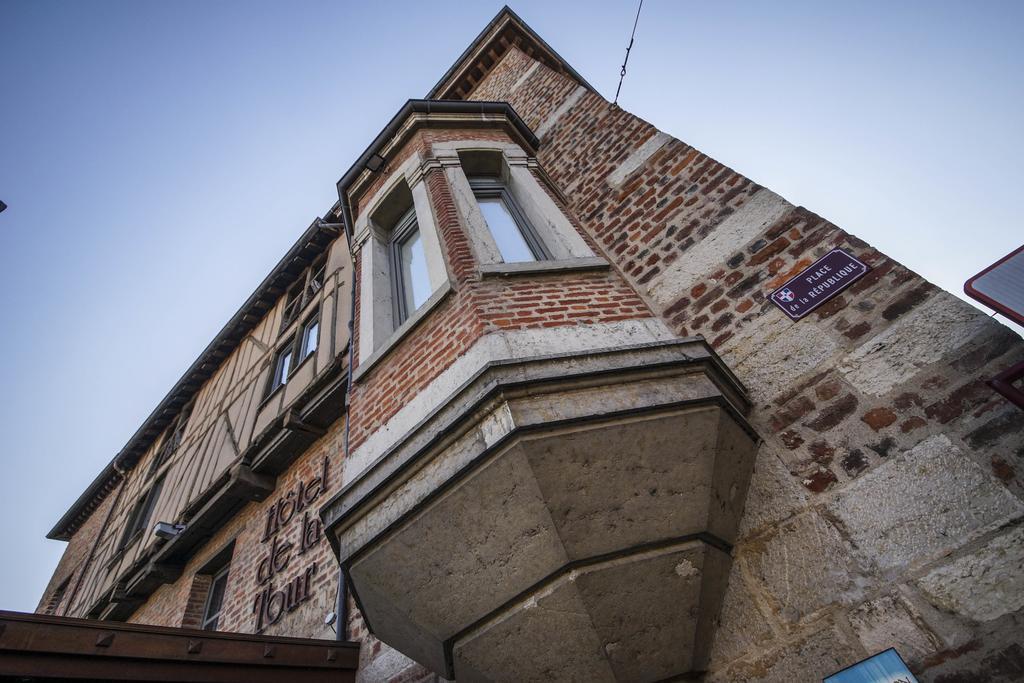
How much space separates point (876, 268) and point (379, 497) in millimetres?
2965

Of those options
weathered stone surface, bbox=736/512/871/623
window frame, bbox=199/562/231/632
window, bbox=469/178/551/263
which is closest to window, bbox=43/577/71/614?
window frame, bbox=199/562/231/632

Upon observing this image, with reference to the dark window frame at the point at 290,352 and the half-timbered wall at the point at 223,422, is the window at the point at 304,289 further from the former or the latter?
the dark window frame at the point at 290,352

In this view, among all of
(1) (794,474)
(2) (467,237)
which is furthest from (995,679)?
(2) (467,237)

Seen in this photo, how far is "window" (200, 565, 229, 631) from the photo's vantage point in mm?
6383

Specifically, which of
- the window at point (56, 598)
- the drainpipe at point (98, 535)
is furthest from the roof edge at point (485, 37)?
the window at point (56, 598)

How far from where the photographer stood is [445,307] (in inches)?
130

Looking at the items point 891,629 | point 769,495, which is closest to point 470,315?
point 769,495

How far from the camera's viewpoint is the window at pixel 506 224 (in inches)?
168

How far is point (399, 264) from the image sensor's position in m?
5.13

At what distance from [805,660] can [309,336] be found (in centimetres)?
→ 847

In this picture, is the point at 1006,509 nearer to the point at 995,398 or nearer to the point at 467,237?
the point at 995,398

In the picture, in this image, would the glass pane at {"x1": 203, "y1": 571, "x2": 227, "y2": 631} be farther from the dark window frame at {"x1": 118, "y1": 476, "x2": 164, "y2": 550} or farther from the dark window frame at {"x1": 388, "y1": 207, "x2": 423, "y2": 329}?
the dark window frame at {"x1": 388, "y1": 207, "x2": 423, "y2": 329}

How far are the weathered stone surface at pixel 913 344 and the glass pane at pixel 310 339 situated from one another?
7877 mm

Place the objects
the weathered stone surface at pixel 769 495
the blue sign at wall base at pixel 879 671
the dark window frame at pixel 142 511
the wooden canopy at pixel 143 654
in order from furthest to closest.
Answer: the dark window frame at pixel 142 511
the wooden canopy at pixel 143 654
the weathered stone surface at pixel 769 495
the blue sign at wall base at pixel 879 671
